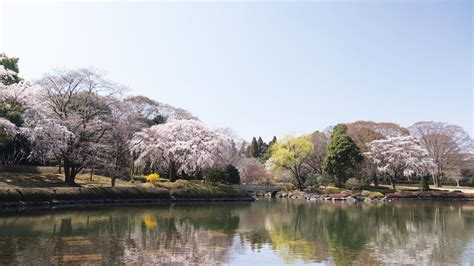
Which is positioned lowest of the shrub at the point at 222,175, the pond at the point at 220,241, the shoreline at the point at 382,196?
the pond at the point at 220,241

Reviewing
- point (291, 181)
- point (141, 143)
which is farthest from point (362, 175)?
point (141, 143)

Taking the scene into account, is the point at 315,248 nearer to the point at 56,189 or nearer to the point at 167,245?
the point at 167,245

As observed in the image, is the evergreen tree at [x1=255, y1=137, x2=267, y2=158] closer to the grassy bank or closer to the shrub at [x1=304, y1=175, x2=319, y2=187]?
the shrub at [x1=304, y1=175, x2=319, y2=187]

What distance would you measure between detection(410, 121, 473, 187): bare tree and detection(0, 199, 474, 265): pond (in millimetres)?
40489

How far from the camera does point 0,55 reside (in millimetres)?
37531

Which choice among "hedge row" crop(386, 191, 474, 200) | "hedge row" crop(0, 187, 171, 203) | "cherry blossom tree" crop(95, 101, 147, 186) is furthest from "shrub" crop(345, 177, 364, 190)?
"cherry blossom tree" crop(95, 101, 147, 186)

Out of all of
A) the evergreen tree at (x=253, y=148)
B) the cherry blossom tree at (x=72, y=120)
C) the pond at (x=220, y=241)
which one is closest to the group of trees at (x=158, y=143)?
the cherry blossom tree at (x=72, y=120)

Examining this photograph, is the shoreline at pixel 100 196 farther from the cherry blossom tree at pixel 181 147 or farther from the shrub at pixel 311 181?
the shrub at pixel 311 181

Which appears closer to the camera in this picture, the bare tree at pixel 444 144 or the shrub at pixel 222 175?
the shrub at pixel 222 175

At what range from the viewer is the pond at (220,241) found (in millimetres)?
11773

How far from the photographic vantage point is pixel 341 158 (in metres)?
50.5

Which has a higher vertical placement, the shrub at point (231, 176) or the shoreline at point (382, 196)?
the shrub at point (231, 176)

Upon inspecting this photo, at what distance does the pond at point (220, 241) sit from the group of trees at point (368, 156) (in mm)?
28553

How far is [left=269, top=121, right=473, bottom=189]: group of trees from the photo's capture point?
51219 millimetres
